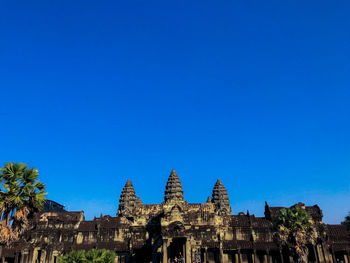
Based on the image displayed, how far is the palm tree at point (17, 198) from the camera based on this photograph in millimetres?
29125

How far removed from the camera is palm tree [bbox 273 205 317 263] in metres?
34.3

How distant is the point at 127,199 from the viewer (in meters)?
85.4

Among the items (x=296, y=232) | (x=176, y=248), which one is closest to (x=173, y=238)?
(x=176, y=248)

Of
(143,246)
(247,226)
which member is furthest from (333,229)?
(143,246)

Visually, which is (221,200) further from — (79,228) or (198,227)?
(79,228)

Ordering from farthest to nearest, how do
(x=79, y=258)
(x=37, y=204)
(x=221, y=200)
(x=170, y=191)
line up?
(x=221, y=200) → (x=170, y=191) → (x=37, y=204) → (x=79, y=258)

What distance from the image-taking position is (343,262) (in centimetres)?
4588

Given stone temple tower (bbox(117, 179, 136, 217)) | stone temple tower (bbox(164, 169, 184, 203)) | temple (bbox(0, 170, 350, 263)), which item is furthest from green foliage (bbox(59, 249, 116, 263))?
stone temple tower (bbox(117, 179, 136, 217))

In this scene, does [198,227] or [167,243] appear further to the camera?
[198,227]

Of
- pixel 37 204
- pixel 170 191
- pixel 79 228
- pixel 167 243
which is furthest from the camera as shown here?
pixel 170 191

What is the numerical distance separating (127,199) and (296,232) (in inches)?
2314

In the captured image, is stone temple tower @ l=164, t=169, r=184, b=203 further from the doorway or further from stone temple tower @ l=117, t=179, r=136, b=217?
the doorway

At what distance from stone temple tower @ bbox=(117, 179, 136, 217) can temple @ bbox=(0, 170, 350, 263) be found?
29.7 meters

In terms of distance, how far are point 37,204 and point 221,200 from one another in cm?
6059
